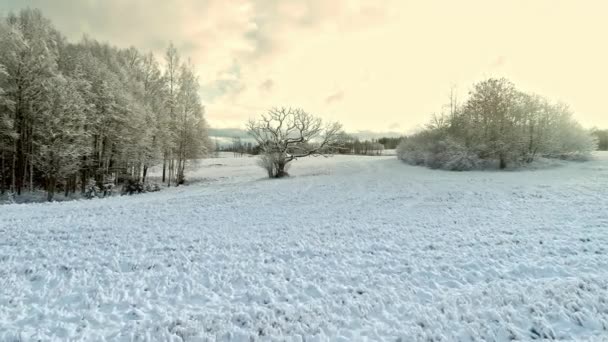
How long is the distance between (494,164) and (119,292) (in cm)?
3487

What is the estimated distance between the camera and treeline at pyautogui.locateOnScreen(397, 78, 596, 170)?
2792 centimetres

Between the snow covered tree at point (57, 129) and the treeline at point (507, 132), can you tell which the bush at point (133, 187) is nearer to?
the snow covered tree at point (57, 129)

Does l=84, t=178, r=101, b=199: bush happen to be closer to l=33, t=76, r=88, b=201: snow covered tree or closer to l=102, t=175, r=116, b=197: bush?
l=102, t=175, r=116, b=197: bush

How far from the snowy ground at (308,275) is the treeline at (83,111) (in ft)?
25.3

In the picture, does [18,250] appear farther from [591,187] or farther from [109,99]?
[591,187]

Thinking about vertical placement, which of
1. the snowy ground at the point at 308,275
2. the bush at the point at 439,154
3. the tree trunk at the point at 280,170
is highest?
the bush at the point at 439,154

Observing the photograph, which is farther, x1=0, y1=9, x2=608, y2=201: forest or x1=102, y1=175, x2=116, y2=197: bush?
x1=102, y1=175, x2=116, y2=197: bush

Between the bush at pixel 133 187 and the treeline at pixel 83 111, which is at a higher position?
the treeline at pixel 83 111

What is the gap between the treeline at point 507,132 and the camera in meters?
27.9

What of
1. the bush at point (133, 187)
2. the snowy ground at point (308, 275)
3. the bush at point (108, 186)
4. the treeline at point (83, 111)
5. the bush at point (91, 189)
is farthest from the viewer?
the bush at point (133, 187)

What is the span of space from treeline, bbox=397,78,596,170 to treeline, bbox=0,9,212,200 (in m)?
29.7

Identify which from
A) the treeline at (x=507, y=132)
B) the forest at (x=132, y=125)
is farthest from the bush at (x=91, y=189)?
the treeline at (x=507, y=132)

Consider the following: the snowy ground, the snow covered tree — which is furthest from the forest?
the snowy ground

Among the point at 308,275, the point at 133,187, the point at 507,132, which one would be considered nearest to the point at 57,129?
the point at 133,187
